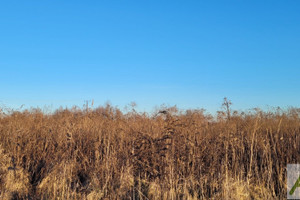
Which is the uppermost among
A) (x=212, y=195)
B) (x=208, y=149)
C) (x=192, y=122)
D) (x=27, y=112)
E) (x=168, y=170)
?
(x=27, y=112)

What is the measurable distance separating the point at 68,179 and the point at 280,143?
178 inches

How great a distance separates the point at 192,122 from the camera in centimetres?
586

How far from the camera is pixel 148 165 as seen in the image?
16.0 feet

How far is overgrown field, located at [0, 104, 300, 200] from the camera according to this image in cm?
445

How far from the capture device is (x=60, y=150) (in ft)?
18.6

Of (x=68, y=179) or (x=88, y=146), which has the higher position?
(x=88, y=146)

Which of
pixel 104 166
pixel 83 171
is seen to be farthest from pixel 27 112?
pixel 104 166

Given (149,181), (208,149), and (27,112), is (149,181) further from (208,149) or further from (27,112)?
(27,112)

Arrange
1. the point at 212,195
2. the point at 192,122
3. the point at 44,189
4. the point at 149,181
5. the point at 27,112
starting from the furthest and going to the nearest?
the point at 27,112 → the point at 192,122 → the point at 149,181 → the point at 44,189 → the point at 212,195

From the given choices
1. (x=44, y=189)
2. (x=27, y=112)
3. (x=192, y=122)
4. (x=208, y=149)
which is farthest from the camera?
(x=27, y=112)

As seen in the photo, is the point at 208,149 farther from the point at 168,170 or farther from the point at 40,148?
the point at 40,148

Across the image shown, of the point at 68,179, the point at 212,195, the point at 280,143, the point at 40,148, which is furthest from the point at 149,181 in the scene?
the point at 280,143

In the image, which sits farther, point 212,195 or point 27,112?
point 27,112

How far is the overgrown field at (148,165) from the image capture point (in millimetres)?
4453
